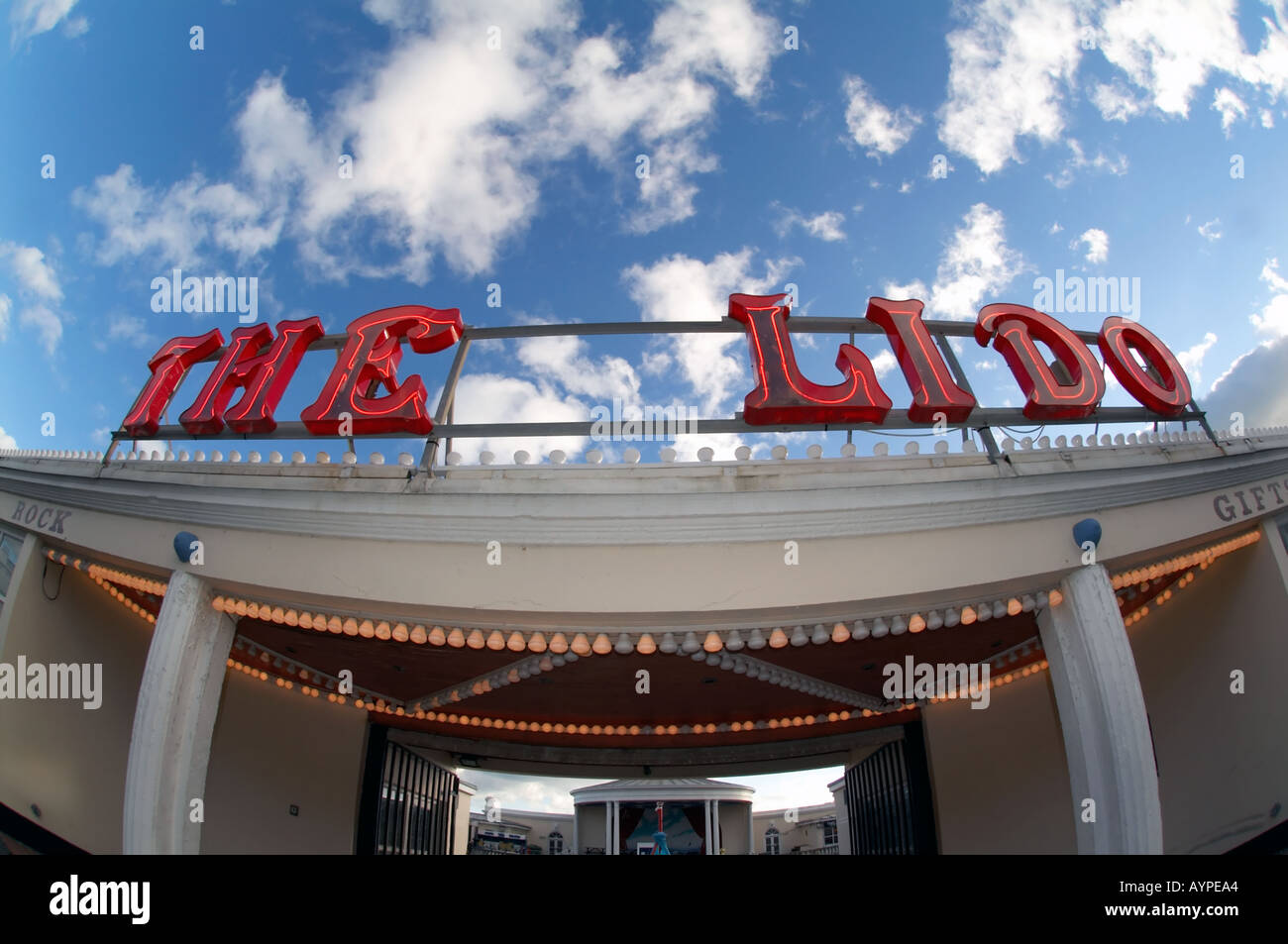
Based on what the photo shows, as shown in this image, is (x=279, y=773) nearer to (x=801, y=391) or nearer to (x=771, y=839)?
(x=801, y=391)

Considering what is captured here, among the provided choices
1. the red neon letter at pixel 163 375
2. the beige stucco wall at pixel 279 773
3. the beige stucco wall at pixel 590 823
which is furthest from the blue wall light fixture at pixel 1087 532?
the beige stucco wall at pixel 590 823

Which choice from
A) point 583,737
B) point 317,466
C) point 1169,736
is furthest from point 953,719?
point 317,466

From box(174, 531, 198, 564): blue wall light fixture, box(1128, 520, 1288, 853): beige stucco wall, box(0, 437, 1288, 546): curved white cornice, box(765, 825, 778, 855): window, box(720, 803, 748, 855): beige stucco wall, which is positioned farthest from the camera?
box(765, 825, 778, 855): window

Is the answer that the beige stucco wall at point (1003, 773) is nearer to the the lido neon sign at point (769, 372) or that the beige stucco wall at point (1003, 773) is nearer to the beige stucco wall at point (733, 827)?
the the lido neon sign at point (769, 372)

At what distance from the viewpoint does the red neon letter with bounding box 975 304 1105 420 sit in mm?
9078

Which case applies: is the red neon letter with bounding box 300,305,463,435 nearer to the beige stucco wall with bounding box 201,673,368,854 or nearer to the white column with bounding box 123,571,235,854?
the white column with bounding box 123,571,235,854

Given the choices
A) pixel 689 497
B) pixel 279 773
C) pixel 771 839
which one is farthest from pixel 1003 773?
pixel 771 839

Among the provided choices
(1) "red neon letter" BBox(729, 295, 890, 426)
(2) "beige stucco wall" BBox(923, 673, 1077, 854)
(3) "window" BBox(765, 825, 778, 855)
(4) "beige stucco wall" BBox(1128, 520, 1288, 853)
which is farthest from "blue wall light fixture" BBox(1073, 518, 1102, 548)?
(3) "window" BBox(765, 825, 778, 855)

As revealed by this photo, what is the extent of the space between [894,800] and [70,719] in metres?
14.7

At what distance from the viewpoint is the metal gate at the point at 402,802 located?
13.8 metres

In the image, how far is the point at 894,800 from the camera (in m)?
14.1

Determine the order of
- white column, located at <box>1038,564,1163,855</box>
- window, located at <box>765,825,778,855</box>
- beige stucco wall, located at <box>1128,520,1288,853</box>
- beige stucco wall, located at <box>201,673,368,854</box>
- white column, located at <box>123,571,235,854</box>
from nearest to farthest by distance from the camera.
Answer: white column, located at <box>1038,564,1163,855</box>
white column, located at <box>123,571,235,854</box>
beige stucco wall, located at <box>1128,520,1288,853</box>
beige stucco wall, located at <box>201,673,368,854</box>
window, located at <box>765,825,778,855</box>

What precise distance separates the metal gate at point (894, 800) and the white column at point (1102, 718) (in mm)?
6676

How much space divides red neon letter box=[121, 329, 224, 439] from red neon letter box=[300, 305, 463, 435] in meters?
2.79
